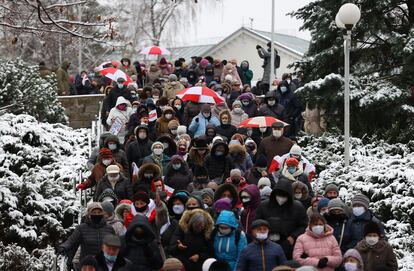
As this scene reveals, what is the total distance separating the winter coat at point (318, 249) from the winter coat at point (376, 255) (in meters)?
0.38

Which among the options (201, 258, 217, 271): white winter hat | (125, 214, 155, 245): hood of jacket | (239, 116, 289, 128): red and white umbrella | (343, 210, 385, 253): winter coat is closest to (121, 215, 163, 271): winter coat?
(125, 214, 155, 245): hood of jacket

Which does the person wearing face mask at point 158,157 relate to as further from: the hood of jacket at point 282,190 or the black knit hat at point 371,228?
the black knit hat at point 371,228

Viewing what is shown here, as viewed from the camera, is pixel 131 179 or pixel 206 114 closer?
pixel 131 179

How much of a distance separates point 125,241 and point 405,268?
4.97 metres

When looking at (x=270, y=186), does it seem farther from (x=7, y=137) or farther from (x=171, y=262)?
(x=7, y=137)

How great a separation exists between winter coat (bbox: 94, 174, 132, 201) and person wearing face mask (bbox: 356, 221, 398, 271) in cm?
397

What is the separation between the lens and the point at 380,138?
824 inches

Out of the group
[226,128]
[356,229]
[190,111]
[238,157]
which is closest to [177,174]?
[238,157]

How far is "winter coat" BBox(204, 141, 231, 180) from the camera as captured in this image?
53.9ft

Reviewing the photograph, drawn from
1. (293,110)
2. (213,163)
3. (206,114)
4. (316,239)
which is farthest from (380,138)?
(316,239)

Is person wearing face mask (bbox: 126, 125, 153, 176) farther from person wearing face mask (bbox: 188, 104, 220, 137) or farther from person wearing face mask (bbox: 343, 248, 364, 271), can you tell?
person wearing face mask (bbox: 343, 248, 364, 271)

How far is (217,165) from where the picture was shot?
54.1 ft

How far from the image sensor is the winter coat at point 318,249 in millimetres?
11672

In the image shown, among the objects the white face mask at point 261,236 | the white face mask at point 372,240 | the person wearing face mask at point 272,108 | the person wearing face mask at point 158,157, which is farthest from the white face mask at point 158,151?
the white face mask at point 372,240
